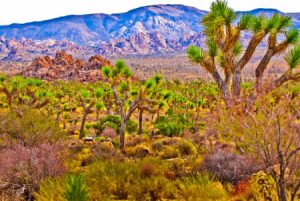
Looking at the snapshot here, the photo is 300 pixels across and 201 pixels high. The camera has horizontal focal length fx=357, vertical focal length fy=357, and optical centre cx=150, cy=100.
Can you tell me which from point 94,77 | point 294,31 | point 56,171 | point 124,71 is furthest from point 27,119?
point 94,77

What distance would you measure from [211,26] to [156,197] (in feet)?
20.8

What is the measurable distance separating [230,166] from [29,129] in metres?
9.29

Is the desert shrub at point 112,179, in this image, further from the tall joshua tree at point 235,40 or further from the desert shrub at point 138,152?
the desert shrub at point 138,152

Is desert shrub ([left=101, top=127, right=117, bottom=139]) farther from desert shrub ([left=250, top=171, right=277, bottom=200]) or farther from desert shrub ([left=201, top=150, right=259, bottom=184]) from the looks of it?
desert shrub ([left=250, top=171, right=277, bottom=200])

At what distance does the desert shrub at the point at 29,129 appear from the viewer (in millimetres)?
15125

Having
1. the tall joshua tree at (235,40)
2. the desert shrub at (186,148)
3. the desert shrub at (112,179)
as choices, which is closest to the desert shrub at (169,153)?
the desert shrub at (186,148)

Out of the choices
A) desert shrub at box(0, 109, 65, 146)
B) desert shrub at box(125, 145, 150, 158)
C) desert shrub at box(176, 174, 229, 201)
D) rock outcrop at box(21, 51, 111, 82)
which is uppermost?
desert shrub at box(176, 174, 229, 201)

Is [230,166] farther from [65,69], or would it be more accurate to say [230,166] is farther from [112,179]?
[65,69]

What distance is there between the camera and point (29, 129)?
15.3 meters

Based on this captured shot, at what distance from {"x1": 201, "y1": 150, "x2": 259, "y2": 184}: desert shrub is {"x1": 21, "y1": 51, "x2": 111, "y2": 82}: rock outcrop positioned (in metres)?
101

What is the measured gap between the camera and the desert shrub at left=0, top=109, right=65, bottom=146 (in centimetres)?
1512

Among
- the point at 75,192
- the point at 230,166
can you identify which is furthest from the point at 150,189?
the point at 75,192

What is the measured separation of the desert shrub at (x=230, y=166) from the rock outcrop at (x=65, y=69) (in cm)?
10053

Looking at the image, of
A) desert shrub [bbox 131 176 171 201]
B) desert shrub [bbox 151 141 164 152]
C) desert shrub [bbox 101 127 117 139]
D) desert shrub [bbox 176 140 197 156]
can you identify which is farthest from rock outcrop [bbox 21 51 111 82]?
desert shrub [bbox 131 176 171 201]
